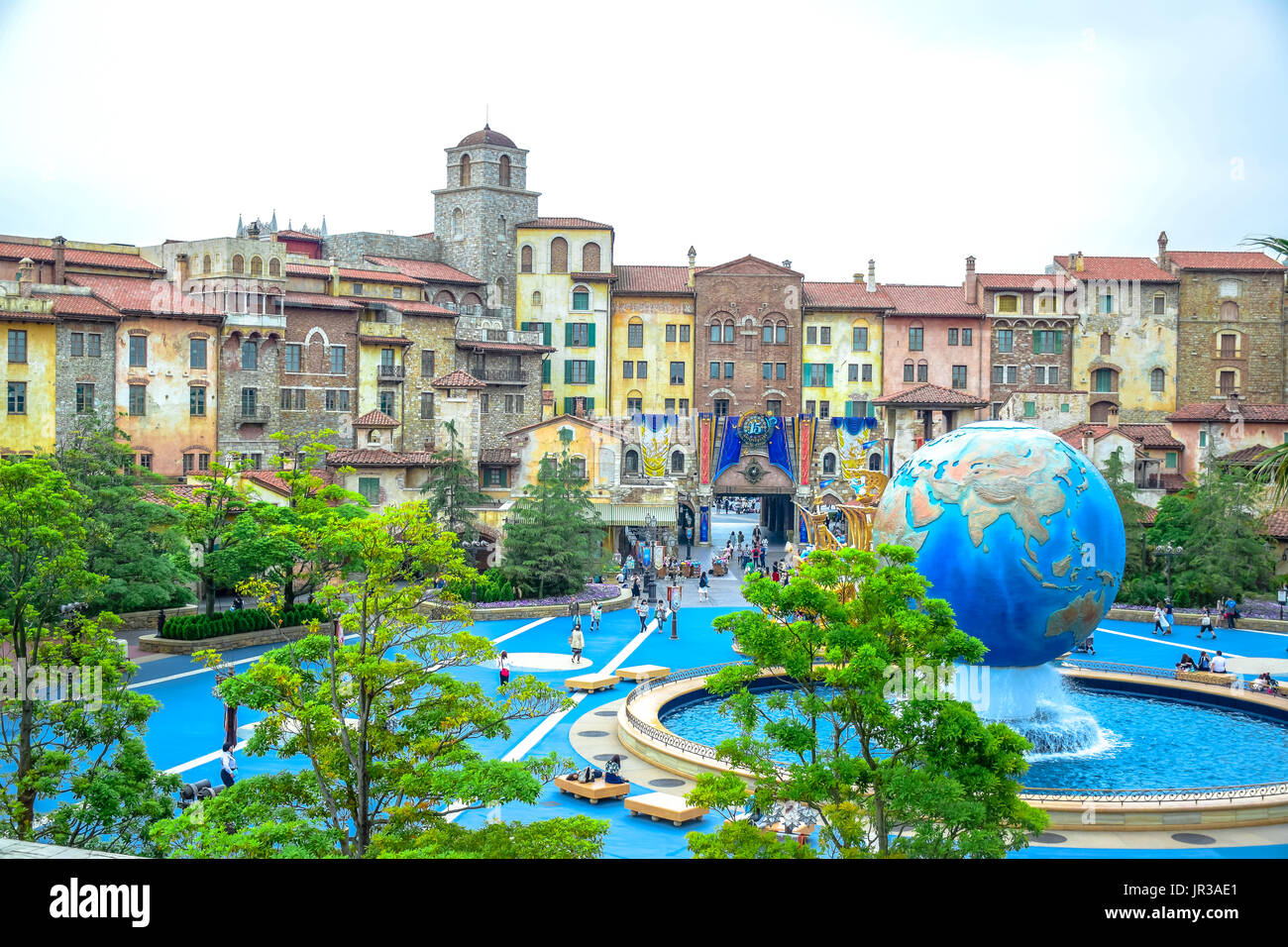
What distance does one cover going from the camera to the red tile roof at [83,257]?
2377 inches

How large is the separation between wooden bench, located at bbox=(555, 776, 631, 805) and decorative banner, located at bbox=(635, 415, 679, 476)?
151 ft

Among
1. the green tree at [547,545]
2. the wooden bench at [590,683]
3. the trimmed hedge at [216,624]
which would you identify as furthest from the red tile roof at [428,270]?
the wooden bench at [590,683]

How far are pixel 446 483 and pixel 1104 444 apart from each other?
33.7 meters

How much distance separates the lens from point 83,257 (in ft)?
208

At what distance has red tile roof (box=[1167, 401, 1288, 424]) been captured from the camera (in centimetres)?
6581

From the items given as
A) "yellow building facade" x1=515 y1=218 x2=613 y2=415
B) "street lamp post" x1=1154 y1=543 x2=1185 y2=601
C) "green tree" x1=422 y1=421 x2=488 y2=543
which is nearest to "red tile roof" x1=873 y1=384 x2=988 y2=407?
"yellow building facade" x1=515 y1=218 x2=613 y2=415

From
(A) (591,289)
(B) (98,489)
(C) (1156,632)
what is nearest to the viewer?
(B) (98,489)

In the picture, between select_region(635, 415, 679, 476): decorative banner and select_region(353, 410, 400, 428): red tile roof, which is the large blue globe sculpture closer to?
select_region(353, 410, 400, 428): red tile roof

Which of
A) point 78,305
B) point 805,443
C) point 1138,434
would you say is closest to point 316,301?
point 78,305

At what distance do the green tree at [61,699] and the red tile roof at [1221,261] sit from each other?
238 ft

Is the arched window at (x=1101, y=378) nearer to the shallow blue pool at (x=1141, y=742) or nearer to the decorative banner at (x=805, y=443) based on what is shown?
the decorative banner at (x=805, y=443)

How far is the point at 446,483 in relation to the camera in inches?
2099
